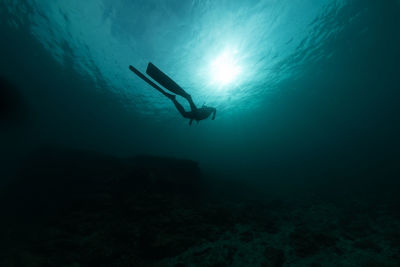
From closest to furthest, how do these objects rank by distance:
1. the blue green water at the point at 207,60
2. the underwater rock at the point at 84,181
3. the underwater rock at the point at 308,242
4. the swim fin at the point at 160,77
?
the underwater rock at the point at 308,242 < the swim fin at the point at 160,77 < the underwater rock at the point at 84,181 < the blue green water at the point at 207,60

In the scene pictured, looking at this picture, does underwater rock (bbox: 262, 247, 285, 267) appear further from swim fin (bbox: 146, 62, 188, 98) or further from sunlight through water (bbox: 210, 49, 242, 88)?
sunlight through water (bbox: 210, 49, 242, 88)

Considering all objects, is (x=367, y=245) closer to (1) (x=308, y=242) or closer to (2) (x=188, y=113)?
(1) (x=308, y=242)

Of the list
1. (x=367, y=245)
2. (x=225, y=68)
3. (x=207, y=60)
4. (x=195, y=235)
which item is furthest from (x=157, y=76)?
(x=225, y=68)

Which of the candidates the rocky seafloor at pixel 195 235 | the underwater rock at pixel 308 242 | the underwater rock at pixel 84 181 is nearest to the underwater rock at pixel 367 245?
the rocky seafloor at pixel 195 235

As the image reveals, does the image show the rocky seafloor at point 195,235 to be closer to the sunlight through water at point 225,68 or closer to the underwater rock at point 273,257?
the underwater rock at point 273,257

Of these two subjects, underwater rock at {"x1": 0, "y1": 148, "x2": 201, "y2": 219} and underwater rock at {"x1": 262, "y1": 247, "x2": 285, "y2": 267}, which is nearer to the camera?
underwater rock at {"x1": 262, "y1": 247, "x2": 285, "y2": 267}

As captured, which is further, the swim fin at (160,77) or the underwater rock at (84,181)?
the underwater rock at (84,181)

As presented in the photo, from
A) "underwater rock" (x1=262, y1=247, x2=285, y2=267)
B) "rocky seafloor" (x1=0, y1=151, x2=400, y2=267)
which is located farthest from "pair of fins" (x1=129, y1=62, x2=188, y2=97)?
"underwater rock" (x1=262, y1=247, x2=285, y2=267)

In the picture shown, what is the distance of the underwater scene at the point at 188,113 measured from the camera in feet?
13.6

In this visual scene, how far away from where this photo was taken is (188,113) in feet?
24.2

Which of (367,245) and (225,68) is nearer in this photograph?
(367,245)

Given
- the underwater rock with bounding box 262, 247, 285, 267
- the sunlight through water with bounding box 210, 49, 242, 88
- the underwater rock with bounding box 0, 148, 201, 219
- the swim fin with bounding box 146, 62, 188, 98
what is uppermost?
the sunlight through water with bounding box 210, 49, 242, 88

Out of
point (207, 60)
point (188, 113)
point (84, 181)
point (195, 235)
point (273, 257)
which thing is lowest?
point (273, 257)

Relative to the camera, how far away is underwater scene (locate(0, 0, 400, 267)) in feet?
13.6
